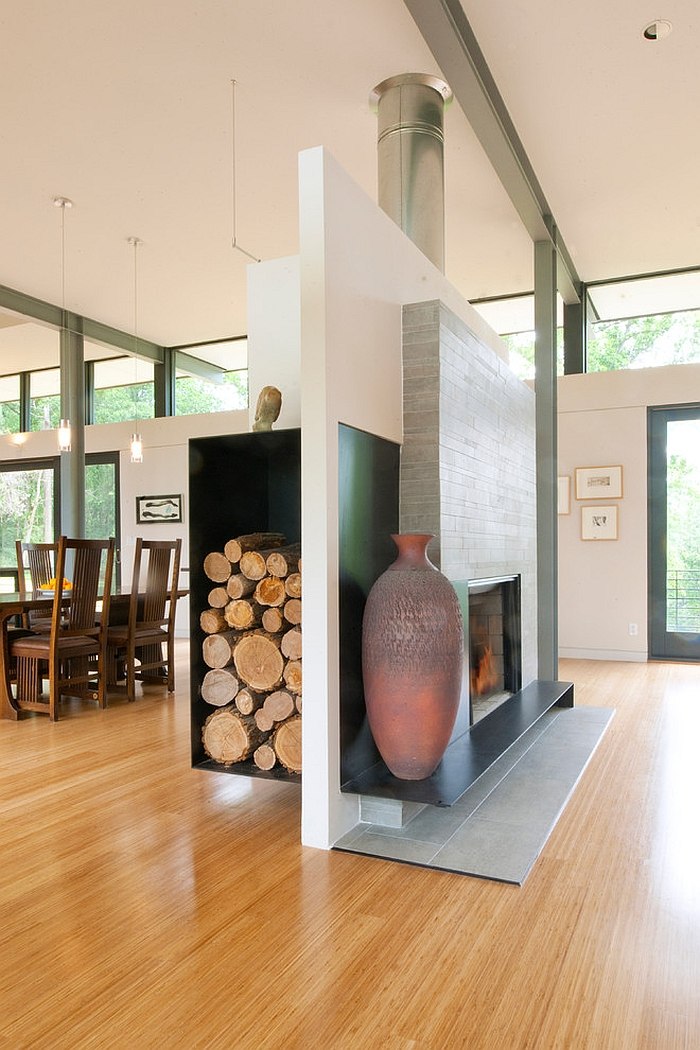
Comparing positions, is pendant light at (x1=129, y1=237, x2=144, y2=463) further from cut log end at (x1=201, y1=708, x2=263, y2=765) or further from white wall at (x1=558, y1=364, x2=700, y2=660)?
white wall at (x1=558, y1=364, x2=700, y2=660)

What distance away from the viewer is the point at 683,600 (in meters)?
6.27

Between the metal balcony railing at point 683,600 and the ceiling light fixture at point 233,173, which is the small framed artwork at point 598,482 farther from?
the ceiling light fixture at point 233,173

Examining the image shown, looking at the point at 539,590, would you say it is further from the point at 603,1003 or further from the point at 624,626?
the point at 603,1003

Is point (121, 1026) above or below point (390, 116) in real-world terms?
below

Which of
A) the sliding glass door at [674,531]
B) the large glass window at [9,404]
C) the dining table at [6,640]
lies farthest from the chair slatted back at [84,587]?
the large glass window at [9,404]

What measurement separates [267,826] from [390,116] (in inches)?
130

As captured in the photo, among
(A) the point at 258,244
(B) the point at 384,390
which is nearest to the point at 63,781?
(B) the point at 384,390

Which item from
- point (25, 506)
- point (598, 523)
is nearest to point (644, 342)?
point (598, 523)

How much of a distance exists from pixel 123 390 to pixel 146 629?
4675 mm

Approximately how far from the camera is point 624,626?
6445 millimetres

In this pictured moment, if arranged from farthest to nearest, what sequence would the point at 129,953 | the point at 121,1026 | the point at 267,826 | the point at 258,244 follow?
the point at 258,244, the point at 267,826, the point at 129,953, the point at 121,1026

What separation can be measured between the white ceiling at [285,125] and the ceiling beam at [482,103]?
0.08m

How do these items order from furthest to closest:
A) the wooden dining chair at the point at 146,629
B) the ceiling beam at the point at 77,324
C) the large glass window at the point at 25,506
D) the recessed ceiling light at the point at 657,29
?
the large glass window at the point at 25,506 < the ceiling beam at the point at 77,324 < the wooden dining chair at the point at 146,629 < the recessed ceiling light at the point at 657,29

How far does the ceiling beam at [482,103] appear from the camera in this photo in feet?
10.4
